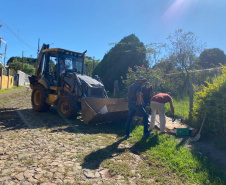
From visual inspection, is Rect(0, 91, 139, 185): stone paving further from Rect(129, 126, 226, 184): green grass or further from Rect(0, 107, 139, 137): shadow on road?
Rect(129, 126, 226, 184): green grass

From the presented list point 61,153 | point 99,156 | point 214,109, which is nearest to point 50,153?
point 61,153

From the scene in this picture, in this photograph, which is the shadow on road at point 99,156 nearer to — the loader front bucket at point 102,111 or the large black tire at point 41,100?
the loader front bucket at point 102,111

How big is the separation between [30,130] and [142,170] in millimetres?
3694

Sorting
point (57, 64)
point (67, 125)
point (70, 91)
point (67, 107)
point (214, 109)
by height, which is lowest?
point (67, 125)

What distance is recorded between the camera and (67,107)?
295 inches

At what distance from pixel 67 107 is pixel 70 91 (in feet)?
2.26

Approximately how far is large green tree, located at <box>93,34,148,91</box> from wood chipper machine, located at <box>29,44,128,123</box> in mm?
6119

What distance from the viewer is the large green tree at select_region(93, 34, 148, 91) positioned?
567 inches

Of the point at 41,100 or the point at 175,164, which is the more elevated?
the point at 41,100

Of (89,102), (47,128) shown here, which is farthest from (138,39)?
(47,128)

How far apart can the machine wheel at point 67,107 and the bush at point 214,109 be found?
411 cm

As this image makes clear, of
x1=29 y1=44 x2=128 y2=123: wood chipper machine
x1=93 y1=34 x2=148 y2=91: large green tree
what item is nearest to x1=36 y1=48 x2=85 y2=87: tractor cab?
x1=29 y1=44 x2=128 y2=123: wood chipper machine

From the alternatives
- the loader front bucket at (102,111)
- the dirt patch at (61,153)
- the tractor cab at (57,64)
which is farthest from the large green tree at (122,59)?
the dirt patch at (61,153)

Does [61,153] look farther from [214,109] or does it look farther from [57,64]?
[57,64]
